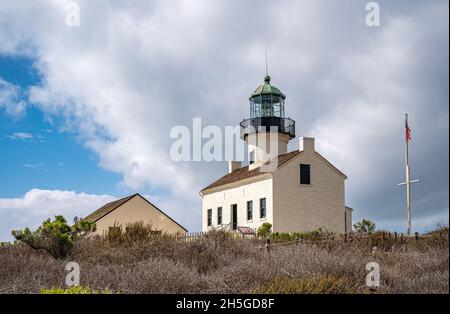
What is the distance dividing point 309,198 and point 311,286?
24.2 m

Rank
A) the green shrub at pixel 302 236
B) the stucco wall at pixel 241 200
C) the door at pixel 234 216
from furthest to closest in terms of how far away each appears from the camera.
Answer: the door at pixel 234 216, the stucco wall at pixel 241 200, the green shrub at pixel 302 236

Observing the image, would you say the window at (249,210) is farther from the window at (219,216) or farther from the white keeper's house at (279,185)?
the window at (219,216)

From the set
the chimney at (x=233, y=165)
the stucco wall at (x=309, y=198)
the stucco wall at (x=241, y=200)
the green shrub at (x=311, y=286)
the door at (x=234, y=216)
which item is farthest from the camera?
the chimney at (x=233, y=165)

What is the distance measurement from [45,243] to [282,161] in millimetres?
19001

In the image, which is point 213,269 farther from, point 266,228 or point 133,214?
point 266,228

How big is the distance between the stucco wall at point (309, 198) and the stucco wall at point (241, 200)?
2.07 feet

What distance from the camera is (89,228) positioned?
1670 cm

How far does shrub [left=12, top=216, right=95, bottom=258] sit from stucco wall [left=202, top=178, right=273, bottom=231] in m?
15.2

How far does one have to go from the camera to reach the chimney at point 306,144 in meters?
33.1

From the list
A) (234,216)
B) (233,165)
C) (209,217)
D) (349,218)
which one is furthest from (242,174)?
(349,218)

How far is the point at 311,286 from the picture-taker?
883 centimetres

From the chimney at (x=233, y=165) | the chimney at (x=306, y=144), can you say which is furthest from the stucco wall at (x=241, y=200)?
the chimney at (x=233, y=165)
